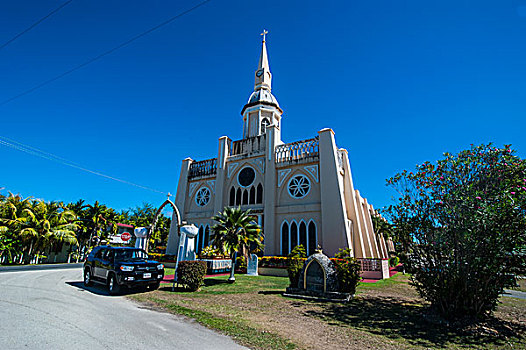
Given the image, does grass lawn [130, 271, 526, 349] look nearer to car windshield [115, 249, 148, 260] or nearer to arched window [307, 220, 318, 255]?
car windshield [115, 249, 148, 260]

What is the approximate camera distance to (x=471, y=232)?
638 cm

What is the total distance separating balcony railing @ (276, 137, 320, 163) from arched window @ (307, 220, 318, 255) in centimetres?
554

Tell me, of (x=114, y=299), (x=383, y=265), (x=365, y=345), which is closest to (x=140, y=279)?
(x=114, y=299)

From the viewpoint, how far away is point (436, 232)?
708 cm

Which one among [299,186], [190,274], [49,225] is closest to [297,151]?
[299,186]

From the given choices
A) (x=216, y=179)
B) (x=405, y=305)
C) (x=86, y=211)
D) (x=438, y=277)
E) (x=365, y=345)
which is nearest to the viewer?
(x=365, y=345)

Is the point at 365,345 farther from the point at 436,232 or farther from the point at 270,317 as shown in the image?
the point at 436,232

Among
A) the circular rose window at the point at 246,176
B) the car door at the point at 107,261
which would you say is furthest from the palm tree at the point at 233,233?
the circular rose window at the point at 246,176

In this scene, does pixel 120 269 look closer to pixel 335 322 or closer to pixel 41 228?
pixel 335 322

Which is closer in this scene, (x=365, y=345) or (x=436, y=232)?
(x=365, y=345)

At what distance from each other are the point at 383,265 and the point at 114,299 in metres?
15.3

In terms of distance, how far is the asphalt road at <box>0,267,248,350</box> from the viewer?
14.8 feet

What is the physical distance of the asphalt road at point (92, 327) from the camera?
4.52 m

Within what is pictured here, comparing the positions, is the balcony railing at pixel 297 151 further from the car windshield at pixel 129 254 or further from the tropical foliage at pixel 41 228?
the tropical foliage at pixel 41 228
